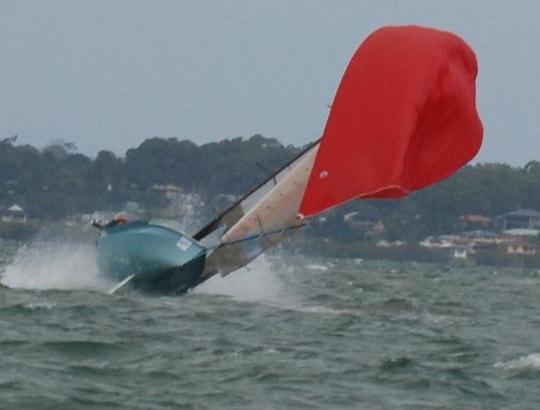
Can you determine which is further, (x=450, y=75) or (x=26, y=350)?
(x=450, y=75)

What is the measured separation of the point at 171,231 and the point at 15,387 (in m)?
11.5

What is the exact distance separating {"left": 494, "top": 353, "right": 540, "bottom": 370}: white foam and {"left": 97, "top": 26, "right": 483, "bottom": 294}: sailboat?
6134 millimetres

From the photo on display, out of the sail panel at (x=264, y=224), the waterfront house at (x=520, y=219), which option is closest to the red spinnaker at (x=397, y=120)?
the sail panel at (x=264, y=224)

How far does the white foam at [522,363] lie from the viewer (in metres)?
18.6

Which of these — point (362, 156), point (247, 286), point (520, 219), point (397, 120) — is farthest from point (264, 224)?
point (520, 219)

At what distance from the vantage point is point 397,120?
2552cm

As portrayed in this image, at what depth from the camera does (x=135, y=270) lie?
2695 cm

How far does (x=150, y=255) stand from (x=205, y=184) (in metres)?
82.0

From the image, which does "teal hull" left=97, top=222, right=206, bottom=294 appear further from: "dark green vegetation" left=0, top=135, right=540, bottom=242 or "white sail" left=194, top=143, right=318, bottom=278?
"dark green vegetation" left=0, top=135, right=540, bottom=242

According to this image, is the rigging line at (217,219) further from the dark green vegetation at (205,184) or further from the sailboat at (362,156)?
the dark green vegetation at (205,184)

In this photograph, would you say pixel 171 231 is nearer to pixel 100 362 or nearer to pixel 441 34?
pixel 441 34

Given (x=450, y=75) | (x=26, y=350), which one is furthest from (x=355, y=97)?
(x=26, y=350)

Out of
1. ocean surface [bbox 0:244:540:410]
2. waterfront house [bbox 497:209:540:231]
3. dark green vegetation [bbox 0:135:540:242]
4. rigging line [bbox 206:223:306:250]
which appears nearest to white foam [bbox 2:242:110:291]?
ocean surface [bbox 0:244:540:410]

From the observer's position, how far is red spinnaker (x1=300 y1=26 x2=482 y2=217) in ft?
83.3
